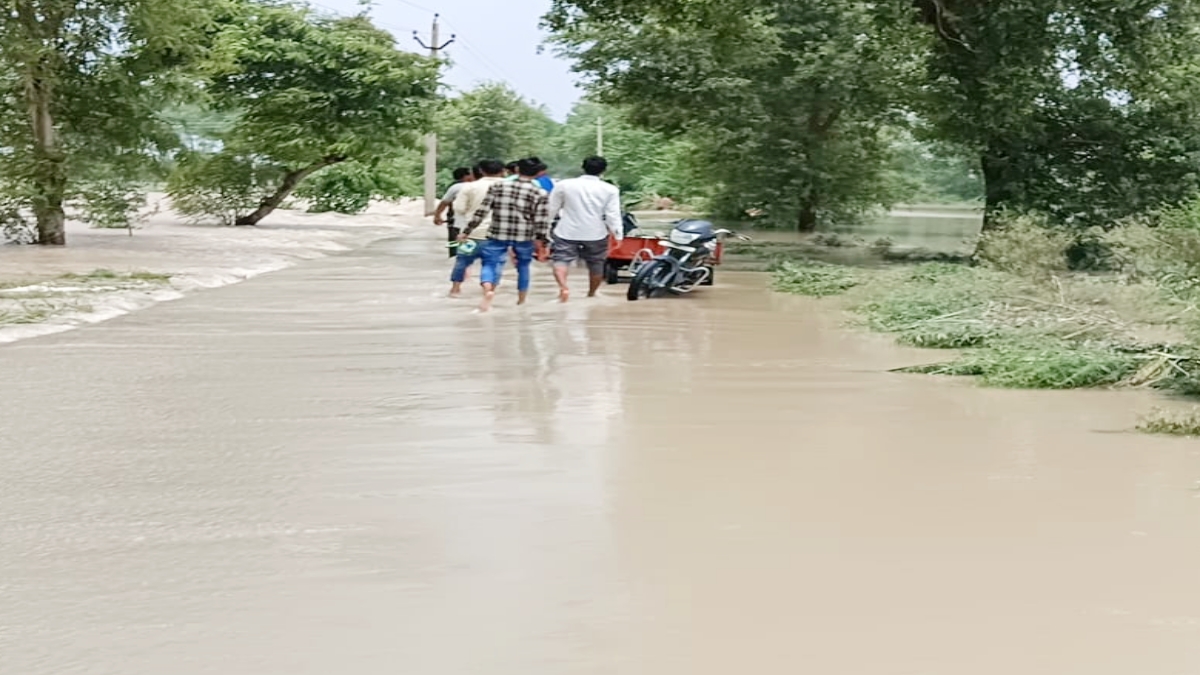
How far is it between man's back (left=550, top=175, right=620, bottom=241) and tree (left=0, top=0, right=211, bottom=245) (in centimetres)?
1001

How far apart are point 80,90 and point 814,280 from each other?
41.7ft

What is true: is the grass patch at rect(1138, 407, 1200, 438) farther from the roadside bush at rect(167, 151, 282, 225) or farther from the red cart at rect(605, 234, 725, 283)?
the roadside bush at rect(167, 151, 282, 225)

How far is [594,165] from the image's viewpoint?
13414mm

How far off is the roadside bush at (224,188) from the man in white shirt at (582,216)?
2020 cm

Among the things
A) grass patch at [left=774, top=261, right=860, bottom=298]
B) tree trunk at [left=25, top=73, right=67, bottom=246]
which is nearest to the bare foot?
grass patch at [left=774, top=261, right=860, bottom=298]

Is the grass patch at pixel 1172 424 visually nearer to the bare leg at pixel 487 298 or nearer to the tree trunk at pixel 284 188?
the bare leg at pixel 487 298

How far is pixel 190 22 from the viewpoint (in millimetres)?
21375

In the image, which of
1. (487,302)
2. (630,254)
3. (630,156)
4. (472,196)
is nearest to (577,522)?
(487,302)

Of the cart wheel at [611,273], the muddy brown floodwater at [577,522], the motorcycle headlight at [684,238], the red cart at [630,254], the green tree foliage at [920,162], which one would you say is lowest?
the muddy brown floodwater at [577,522]

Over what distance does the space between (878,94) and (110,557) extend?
2366 cm

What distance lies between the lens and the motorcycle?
14.4 meters

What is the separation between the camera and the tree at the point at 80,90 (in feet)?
66.8

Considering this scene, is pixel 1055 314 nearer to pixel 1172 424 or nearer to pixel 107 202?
pixel 1172 424

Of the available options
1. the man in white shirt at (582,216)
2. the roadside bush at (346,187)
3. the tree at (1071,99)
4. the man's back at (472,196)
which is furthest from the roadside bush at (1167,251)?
the roadside bush at (346,187)
